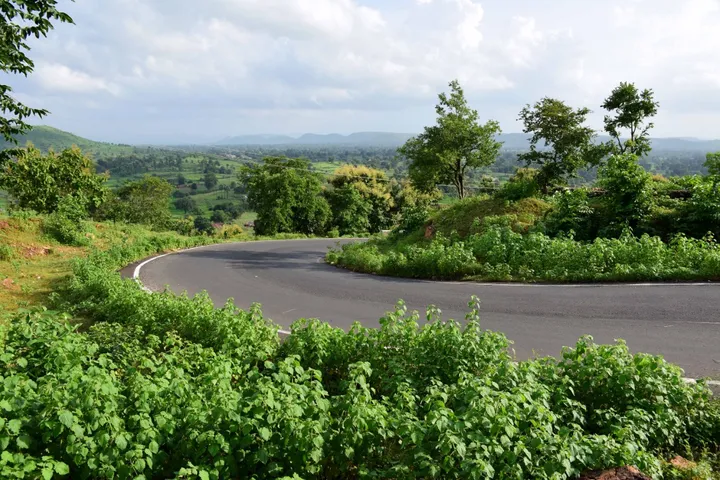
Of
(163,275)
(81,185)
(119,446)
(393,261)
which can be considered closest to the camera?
(119,446)

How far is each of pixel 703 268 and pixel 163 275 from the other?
1497cm

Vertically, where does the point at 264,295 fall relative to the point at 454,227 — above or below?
below

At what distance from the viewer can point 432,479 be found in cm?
389

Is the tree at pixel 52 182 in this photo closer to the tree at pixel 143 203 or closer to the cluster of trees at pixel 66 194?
the cluster of trees at pixel 66 194

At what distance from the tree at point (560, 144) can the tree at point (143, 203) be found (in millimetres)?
34002

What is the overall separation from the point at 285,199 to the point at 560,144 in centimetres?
2916

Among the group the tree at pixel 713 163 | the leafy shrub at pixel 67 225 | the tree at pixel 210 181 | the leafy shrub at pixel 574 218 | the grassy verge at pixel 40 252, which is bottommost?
the tree at pixel 210 181

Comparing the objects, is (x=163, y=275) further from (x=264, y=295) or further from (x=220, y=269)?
A: (x=264, y=295)

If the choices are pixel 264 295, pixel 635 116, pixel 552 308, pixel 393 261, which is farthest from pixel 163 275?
pixel 635 116

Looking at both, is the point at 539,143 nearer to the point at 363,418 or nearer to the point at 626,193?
the point at 626,193

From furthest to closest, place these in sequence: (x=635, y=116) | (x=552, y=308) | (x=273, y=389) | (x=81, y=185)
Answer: (x=81, y=185), (x=635, y=116), (x=552, y=308), (x=273, y=389)

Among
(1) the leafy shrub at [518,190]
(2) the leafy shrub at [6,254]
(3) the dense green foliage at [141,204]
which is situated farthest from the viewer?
(3) the dense green foliage at [141,204]

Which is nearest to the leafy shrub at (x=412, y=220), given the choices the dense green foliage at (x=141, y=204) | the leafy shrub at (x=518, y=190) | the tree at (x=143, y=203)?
the leafy shrub at (x=518, y=190)

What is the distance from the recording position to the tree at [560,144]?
19.1 meters
